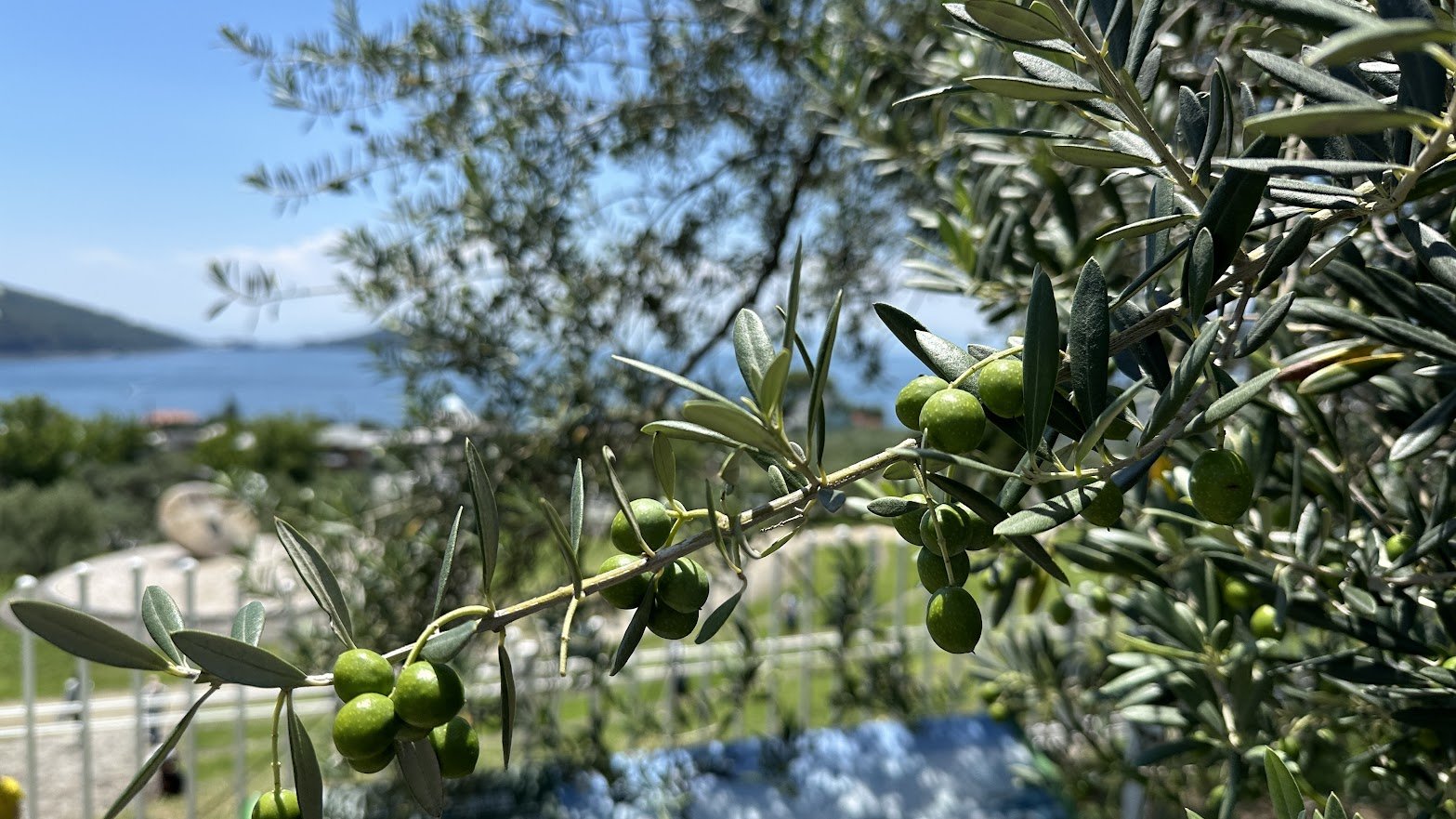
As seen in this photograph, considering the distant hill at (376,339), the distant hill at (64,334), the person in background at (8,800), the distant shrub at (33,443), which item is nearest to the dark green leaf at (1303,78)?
the distant hill at (376,339)

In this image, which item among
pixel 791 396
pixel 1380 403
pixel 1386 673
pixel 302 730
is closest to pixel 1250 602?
pixel 1386 673

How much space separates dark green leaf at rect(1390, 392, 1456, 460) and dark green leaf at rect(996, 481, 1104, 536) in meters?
0.24

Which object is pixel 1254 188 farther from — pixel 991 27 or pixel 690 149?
pixel 690 149

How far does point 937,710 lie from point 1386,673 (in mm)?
2519

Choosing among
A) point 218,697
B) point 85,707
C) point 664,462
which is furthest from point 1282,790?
point 218,697

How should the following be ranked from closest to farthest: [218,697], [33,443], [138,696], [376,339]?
[376,339] → [138,696] → [218,697] → [33,443]

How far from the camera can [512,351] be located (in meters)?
2.22

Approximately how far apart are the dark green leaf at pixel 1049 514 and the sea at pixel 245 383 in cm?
23

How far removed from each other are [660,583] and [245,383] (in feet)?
105

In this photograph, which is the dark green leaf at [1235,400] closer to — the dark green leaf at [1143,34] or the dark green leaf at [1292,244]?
the dark green leaf at [1292,244]

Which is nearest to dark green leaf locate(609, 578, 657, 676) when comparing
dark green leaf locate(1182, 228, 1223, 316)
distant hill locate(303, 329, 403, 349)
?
dark green leaf locate(1182, 228, 1223, 316)

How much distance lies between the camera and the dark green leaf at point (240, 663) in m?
0.43

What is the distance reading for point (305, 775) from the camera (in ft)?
1.58

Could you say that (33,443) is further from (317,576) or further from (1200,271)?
(1200,271)
